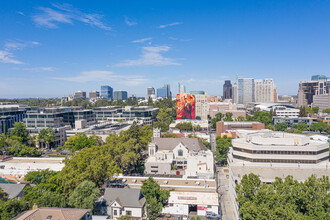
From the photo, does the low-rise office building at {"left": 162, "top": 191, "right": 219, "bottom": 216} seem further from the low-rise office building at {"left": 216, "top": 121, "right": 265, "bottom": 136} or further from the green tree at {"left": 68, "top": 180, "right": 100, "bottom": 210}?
the low-rise office building at {"left": 216, "top": 121, "right": 265, "bottom": 136}

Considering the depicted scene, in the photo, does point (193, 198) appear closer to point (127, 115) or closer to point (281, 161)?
point (281, 161)

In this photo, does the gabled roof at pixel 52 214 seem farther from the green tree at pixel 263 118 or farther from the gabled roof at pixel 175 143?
the green tree at pixel 263 118

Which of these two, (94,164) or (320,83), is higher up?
(320,83)

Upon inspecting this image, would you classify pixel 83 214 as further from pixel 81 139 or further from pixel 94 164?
pixel 81 139

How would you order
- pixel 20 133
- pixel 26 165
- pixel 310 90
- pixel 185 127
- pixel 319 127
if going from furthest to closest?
1. pixel 310 90
2. pixel 185 127
3. pixel 319 127
4. pixel 20 133
5. pixel 26 165

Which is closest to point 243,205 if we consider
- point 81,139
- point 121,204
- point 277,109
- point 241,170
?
point 241,170

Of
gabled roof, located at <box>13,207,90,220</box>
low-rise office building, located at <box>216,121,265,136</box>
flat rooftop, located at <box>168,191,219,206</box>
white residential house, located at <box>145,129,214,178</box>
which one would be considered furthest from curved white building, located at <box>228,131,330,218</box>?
low-rise office building, located at <box>216,121,265,136</box>

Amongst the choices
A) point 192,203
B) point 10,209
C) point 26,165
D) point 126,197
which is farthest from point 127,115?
point 10,209
